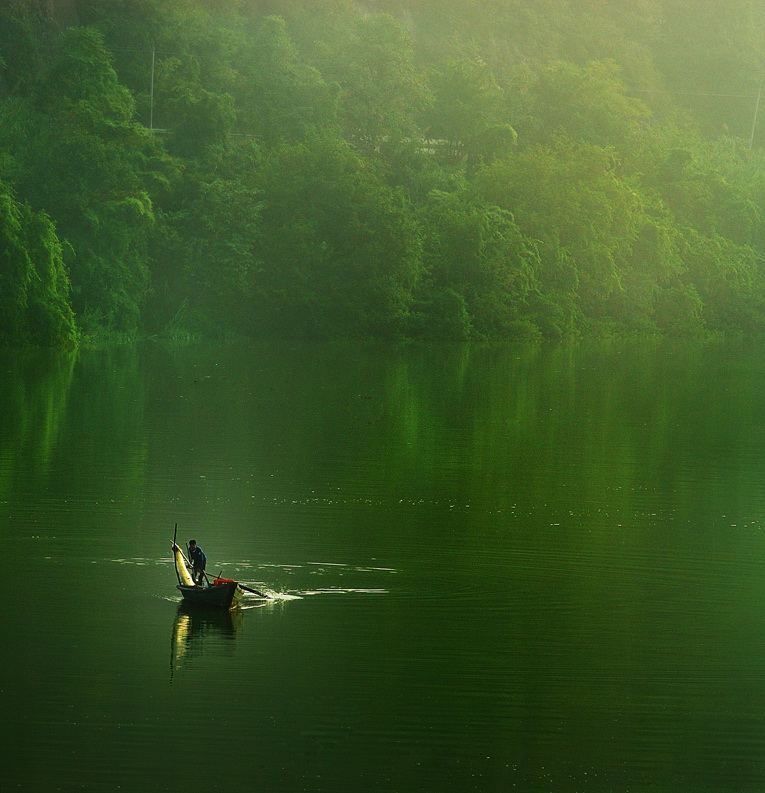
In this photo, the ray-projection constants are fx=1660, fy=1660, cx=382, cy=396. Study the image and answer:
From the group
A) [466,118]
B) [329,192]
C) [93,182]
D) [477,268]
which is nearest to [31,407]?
[93,182]

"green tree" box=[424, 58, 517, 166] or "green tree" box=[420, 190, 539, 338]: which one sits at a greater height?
"green tree" box=[424, 58, 517, 166]

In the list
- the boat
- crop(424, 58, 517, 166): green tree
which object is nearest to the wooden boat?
the boat

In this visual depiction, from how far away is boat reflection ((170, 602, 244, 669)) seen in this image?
1177 centimetres

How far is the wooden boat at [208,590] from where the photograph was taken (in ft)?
42.2

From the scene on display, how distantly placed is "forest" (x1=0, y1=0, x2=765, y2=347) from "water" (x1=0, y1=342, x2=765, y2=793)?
2823 cm

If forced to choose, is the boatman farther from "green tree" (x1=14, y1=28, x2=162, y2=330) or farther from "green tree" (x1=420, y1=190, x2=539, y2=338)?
"green tree" (x1=420, y1=190, x2=539, y2=338)

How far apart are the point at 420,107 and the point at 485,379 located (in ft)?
169

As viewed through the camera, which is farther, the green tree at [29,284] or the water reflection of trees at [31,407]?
the green tree at [29,284]

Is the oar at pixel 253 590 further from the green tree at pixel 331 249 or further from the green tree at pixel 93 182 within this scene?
Answer: the green tree at pixel 331 249

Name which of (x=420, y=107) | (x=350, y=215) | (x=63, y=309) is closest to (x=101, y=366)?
(x=63, y=309)

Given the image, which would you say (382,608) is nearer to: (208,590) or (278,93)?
(208,590)

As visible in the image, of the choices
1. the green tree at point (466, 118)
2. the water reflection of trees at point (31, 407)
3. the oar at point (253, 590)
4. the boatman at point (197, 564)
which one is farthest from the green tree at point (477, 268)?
the boatman at point (197, 564)

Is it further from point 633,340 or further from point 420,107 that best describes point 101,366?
point 420,107

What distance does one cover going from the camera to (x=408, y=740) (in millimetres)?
9977
